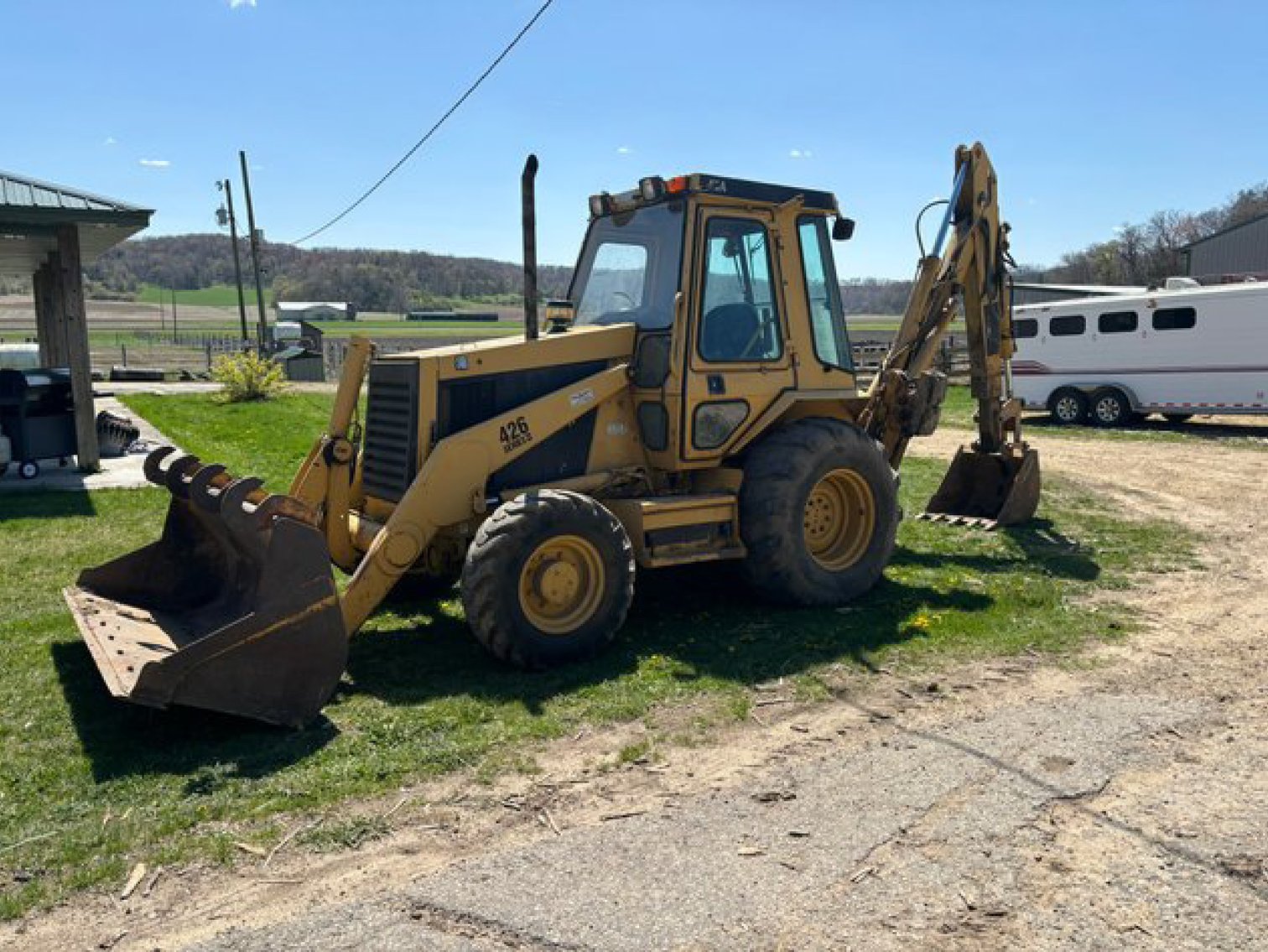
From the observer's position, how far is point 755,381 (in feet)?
23.5

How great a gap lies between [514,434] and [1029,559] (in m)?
4.86

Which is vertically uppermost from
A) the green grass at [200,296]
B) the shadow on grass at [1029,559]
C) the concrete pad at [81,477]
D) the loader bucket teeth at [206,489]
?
the green grass at [200,296]

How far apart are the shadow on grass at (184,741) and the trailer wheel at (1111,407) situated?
18800 millimetres

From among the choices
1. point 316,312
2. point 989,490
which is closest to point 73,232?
point 989,490

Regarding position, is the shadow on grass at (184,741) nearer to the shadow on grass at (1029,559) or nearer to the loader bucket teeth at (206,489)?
the loader bucket teeth at (206,489)

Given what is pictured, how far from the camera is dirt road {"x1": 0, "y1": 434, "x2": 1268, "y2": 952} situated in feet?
11.4

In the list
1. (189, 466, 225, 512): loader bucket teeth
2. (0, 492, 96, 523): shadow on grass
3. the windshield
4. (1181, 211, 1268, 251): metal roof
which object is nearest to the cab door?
the windshield

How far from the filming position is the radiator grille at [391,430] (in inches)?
247

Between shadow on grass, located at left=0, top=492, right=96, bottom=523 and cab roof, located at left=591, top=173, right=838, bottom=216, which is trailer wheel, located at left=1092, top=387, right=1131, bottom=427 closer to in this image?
cab roof, located at left=591, top=173, right=838, bottom=216

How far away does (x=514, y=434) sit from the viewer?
6.37 meters

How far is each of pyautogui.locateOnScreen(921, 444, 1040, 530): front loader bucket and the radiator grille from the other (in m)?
5.92

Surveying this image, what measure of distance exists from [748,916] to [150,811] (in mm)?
2431

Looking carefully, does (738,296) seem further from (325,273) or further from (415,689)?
(325,273)

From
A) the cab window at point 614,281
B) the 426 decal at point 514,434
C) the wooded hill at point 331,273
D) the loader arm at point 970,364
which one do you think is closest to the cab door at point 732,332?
the cab window at point 614,281
